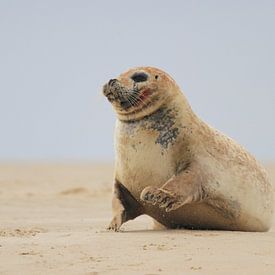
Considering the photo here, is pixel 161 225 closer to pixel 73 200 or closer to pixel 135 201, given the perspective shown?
pixel 135 201

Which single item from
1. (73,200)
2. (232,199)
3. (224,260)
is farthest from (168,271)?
(73,200)

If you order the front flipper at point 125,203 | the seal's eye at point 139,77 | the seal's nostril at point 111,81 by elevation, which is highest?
the seal's eye at point 139,77

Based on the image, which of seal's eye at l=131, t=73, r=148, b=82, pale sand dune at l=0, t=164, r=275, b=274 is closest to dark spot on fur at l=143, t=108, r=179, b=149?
seal's eye at l=131, t=73, r=148, b=82

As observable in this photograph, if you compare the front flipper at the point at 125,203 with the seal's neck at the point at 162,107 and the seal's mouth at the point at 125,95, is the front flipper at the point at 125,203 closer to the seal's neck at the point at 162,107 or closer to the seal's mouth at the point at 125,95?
the seal's neck at the point at 162,107

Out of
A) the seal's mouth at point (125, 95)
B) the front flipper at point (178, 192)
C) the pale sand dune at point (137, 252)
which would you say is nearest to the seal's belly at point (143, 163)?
the front flipper at point (178, 192)

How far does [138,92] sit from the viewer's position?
6922mm

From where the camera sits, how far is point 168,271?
15.6 feet

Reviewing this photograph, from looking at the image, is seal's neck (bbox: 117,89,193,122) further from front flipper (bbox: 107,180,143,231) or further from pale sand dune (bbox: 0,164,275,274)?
pale sand dune (bbox: 0,164,275,274)

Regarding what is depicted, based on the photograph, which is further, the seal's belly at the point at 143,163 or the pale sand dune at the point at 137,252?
the seal's belly at the point at 143,163

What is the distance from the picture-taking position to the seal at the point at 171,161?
679 centimetres

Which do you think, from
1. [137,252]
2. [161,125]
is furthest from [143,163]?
[137,252]

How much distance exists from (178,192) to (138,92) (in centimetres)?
96

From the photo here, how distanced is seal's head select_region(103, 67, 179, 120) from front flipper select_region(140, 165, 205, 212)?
2.08 ft

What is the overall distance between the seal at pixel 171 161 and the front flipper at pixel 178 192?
0.01 meters
